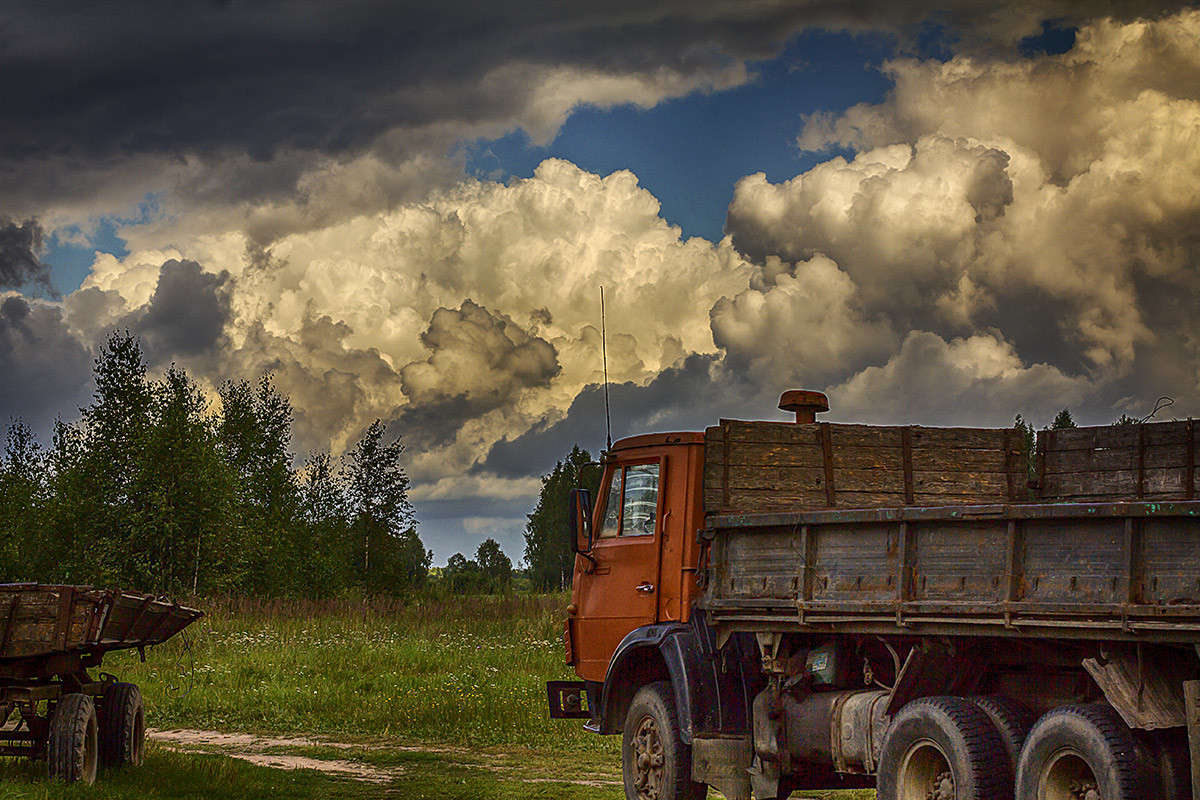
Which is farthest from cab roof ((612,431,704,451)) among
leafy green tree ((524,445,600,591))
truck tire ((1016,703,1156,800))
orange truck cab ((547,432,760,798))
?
leafy green tree ((524,445,600,591))

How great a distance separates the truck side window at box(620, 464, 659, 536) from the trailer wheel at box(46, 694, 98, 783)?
5.09 m

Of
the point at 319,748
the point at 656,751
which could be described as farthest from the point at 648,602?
the point at 319,748

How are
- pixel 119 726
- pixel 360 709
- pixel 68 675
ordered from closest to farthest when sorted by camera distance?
pixel 68 675 → pixel 119 726 → pixel 360 709

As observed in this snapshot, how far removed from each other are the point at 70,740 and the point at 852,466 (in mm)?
7215

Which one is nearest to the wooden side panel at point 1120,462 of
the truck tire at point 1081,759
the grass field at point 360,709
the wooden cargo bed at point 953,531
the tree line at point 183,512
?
the wooden cargo bed at point 953,531

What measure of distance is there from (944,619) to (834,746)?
1.94m

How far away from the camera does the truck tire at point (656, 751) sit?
11.4m

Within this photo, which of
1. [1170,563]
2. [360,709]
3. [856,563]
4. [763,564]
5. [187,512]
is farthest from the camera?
[187,512]

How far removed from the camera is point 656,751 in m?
11.7

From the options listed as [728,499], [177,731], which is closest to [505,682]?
[177,731]

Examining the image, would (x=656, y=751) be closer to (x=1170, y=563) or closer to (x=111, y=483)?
(x=1170, y=563)

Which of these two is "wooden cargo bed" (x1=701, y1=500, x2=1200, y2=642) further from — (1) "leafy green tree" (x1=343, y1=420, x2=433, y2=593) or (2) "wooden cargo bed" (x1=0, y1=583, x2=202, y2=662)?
(1) "leafy green tree" (x1=343, y1=420, x2=433, y2=593)

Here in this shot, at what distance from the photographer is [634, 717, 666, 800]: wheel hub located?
11.6 metres

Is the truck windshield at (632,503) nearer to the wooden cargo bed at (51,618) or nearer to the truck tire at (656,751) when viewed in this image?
the truck tire at (656,751)
